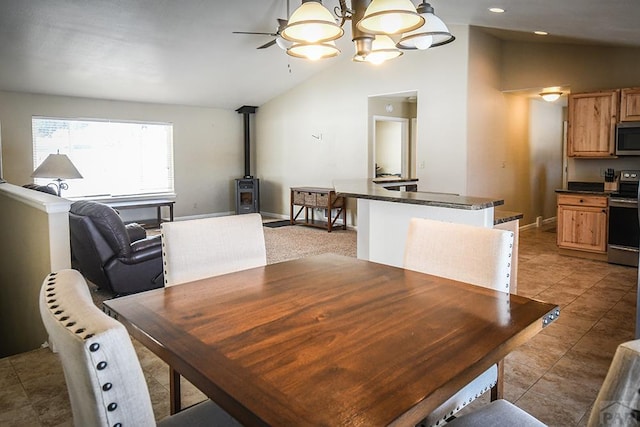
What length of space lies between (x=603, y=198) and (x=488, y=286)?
15.6ft

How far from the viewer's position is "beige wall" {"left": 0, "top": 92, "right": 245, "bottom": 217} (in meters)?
7.40

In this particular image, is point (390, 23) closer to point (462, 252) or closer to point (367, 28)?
point (367, 28)

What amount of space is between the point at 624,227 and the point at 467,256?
452 cm

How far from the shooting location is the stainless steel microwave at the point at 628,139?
550 centimetres

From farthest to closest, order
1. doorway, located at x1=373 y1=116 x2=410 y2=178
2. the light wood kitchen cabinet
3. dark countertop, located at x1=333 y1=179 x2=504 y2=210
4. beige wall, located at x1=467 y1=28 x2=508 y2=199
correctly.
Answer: doorway, located at x1=373 y1=116 x2=410 y2=178 < beige wall, located at x1=467 y1=28 x2=508 y2=199 < the light wood kitchen cabinet < dark countertop, located at x1=333 y1=179 x2=504 y2=210

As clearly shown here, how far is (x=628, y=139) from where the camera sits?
5566 mm

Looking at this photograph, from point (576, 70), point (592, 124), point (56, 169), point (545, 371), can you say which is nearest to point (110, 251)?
point (56, 169)

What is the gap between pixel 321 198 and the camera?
8.10 m

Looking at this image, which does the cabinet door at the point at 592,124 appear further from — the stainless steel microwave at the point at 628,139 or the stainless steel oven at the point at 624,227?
the stainless steel oven at the point at 624,227

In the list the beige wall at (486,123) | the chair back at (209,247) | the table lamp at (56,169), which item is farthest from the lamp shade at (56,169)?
the beige wall at (486,123)

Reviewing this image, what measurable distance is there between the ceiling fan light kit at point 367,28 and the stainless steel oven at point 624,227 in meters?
3.92

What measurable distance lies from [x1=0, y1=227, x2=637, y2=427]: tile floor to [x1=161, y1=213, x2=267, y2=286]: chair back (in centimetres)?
78

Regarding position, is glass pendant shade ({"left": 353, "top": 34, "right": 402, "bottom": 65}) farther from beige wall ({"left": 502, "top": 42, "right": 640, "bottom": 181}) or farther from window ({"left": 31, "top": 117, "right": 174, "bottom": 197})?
window ({"left": 31, "top": 117, "right": 174, "bottom": 197})

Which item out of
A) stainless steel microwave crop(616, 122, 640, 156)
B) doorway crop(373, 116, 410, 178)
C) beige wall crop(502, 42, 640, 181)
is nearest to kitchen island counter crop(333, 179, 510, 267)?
stainless steel microwave crop(616, 122, 640, 156)
